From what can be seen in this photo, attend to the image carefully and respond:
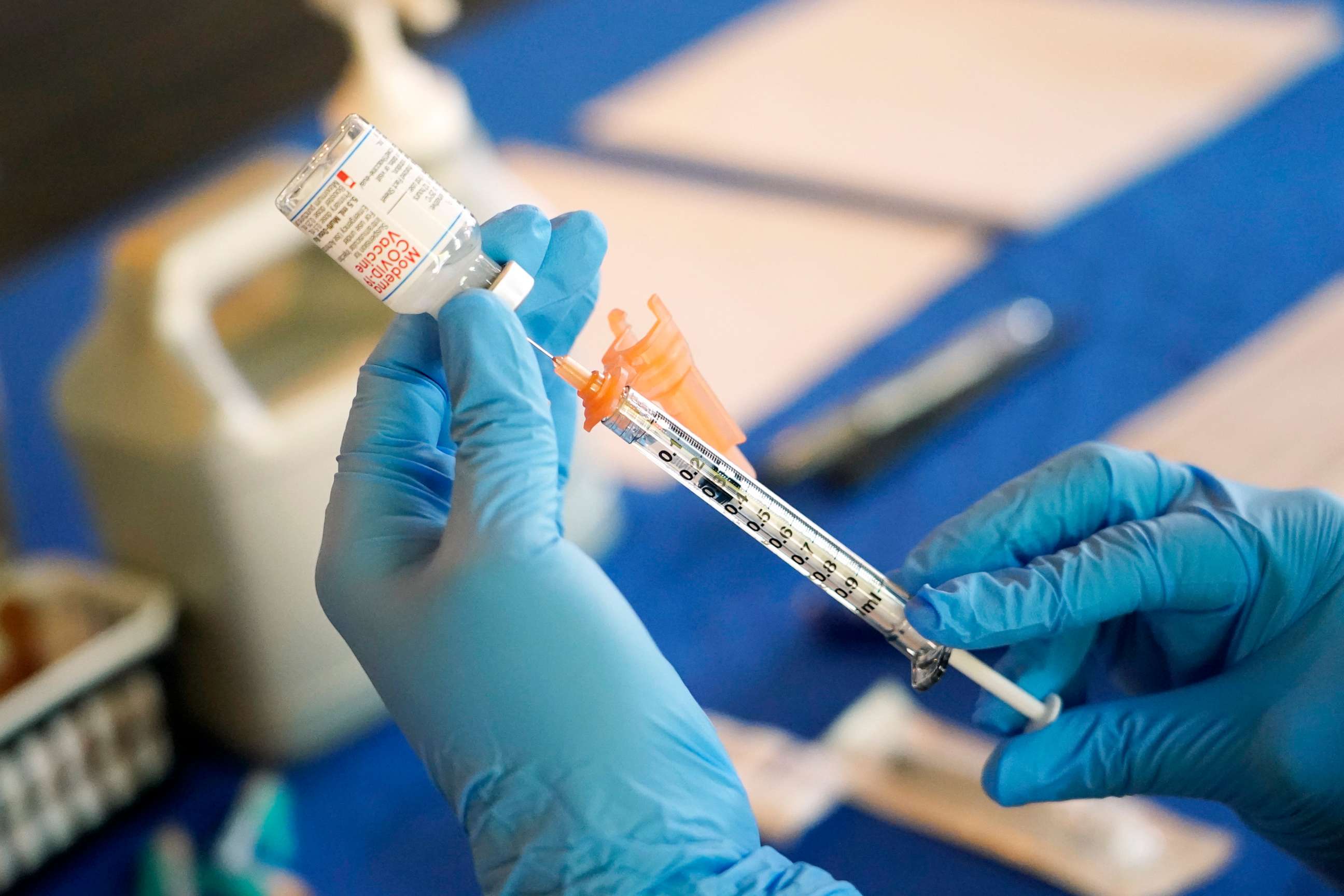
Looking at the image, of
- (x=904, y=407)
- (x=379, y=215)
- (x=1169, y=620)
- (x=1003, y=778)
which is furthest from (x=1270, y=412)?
(x=379, y=215)

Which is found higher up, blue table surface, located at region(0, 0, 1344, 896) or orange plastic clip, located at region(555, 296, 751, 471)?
orange plastic clip, located at region(555, 296, 751, 471)

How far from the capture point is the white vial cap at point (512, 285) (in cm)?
64

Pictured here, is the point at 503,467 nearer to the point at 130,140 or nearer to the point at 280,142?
the point at 280,142

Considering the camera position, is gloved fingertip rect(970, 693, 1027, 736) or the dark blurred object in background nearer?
gloved fingertip rect(970, 693, 1027, 736)

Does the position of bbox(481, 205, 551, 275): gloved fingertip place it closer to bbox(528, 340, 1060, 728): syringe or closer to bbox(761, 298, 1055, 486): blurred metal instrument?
bbox(528, 340, 1060, 728): syringe

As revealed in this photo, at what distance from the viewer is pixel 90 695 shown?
93cm

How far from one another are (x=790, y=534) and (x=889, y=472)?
18.4 inches

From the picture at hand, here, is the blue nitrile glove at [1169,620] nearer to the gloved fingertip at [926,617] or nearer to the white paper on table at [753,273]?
the gloved fingertip at [926,617]

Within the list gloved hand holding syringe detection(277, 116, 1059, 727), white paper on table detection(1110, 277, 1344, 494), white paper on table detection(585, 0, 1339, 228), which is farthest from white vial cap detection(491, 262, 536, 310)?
white paper on table detection(585, 0, 1339, 228)

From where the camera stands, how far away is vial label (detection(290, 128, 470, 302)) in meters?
0.56

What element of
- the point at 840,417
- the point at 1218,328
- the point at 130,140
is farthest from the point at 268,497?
the point at 130,140

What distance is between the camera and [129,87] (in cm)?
306

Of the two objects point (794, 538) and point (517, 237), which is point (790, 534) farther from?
point (517, 237)

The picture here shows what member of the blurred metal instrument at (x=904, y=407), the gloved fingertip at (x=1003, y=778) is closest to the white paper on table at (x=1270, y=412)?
the blurred metal instrument at (x=904, y=407)
